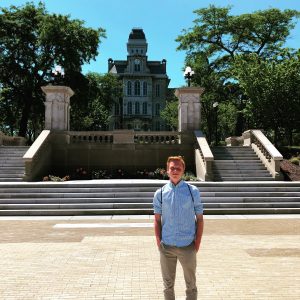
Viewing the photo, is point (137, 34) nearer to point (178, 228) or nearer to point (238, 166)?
point (238, 166)

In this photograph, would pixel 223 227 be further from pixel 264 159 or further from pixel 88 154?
pixel 88 154

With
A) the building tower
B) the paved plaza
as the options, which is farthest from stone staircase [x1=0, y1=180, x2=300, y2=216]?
the building tower

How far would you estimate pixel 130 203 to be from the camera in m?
16.0

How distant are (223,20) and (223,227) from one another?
3848cm

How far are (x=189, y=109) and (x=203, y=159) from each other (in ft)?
15.6

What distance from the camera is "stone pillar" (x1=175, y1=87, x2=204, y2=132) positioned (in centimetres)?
2548

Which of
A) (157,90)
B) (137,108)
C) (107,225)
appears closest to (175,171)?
→ (107,225)

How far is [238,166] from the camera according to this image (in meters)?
22.5

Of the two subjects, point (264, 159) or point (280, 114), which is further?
point (280, 114)

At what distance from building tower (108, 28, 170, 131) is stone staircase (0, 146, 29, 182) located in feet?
244

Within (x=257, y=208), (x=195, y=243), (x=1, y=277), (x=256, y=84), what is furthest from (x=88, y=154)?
(x=195, y=243)

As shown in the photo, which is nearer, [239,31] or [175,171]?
[175,171]

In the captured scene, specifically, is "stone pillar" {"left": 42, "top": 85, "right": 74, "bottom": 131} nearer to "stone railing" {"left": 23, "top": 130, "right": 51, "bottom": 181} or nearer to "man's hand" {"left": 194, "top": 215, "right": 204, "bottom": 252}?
"stone railing" {"left": 23, "top": 130, "right": 51, "bottom": 181}

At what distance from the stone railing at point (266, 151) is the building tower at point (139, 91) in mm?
73583
